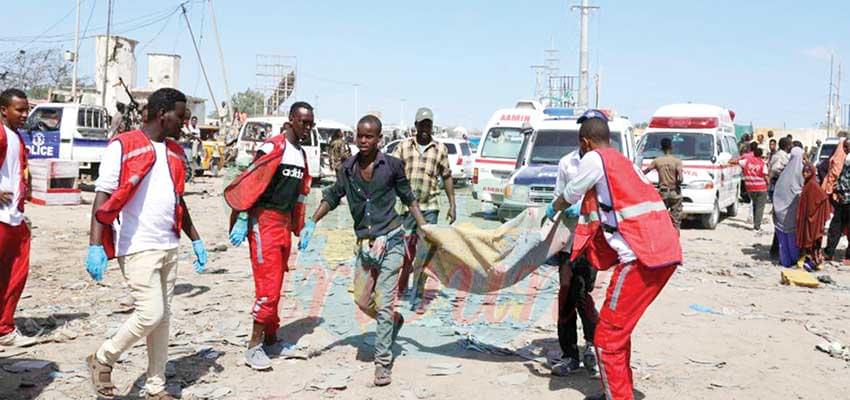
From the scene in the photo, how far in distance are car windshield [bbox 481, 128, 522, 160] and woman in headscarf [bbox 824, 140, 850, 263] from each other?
781 cm

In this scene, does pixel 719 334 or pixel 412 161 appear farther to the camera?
pixel 412 161

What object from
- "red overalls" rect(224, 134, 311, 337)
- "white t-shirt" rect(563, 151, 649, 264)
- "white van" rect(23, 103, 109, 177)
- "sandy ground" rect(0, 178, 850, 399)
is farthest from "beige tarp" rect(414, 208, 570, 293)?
"white van" rect(23, 103, 109, 177)

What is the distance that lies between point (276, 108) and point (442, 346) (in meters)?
37.5

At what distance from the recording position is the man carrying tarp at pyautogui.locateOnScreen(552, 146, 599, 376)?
5166mm

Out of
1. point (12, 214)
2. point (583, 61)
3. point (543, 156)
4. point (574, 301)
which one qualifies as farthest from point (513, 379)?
point (583, 61)

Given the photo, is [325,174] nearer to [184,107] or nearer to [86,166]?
[86,166]

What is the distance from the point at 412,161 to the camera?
7.43m

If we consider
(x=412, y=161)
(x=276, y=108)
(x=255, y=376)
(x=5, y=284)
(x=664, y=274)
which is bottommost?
(x=255, y=376)

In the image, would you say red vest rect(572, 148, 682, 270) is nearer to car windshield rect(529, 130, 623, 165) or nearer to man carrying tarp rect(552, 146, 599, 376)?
man carrying tarp rect(552, 146, 599, 376)

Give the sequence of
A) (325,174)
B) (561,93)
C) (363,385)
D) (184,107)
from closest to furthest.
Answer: (184,107), (363,385), (325,174), (561,93)

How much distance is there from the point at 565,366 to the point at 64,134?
52.8ft

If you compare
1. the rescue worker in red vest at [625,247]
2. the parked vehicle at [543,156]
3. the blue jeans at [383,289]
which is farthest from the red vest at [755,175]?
the rescue worker in red vest at [625,247]

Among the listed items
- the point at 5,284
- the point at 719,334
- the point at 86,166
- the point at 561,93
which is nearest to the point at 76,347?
the point at 5,284

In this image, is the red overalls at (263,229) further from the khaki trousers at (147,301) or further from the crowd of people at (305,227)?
→ the khaki trousers at (147,301)
